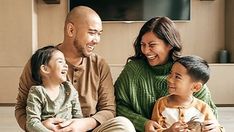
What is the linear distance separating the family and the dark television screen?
2979 millimetres

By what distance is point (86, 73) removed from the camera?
1640 mm

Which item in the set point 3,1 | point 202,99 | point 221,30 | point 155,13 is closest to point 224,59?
point 221,30

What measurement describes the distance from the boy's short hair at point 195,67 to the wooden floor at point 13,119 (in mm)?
1502

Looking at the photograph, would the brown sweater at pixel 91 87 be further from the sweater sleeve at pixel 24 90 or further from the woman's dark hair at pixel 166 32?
the woman's dark hair at pixel 166 32

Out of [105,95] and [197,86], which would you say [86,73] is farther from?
[197,86]

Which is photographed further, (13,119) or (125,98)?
(13,119)

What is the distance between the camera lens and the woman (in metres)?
1.65

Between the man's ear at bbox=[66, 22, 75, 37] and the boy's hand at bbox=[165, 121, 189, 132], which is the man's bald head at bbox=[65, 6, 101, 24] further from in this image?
the boy's hand at bbox=[165, 121, 189, 132]

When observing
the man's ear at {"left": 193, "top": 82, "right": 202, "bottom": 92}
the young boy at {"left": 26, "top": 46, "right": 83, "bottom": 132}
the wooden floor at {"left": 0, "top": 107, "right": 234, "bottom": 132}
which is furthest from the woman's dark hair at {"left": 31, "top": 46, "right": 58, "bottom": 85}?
the wooden floor at {"left": 0, "top": 107, "right": 234, "bottom": 132}

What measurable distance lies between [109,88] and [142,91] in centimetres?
14

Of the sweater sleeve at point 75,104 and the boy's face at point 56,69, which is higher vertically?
the boy's face at point 56,69

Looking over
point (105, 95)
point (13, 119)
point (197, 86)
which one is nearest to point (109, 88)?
point (105, 95)

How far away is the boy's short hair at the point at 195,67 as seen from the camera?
61.1 inches

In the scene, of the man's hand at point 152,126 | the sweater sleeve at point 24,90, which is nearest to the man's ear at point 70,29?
the sweater sleeve at point 24,90
